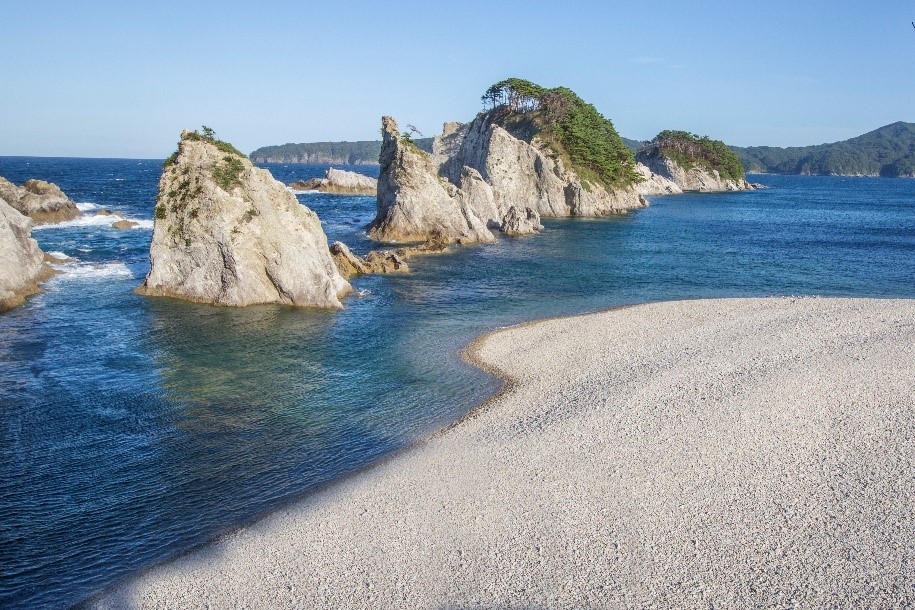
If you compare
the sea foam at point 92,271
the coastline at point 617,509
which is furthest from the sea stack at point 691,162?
the coastline at point 617,509

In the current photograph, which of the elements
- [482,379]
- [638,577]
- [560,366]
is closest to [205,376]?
[482,379]

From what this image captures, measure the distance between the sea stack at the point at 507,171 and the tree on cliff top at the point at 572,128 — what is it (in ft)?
0.55

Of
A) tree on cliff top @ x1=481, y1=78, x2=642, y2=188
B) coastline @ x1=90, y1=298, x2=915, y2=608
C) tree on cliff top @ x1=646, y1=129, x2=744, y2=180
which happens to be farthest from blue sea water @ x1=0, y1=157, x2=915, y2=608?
tree on cliff top @ x1=646, y1=129, x2=744, y2=180

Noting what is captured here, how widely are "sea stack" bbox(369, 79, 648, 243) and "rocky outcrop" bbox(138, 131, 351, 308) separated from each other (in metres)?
24.6

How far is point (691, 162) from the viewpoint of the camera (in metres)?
168

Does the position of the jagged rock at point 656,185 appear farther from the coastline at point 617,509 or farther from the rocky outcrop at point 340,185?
the coastline at point 617,509

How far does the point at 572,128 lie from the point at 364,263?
58.9 m

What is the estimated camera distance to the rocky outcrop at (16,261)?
105ft

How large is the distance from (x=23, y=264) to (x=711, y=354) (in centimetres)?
3651

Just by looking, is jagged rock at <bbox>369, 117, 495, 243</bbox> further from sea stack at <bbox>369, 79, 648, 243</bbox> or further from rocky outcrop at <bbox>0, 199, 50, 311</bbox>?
A: rocky outcrop at <bbox>0, 199, 50, 311</bbox>

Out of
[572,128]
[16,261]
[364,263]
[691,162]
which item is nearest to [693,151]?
[691,162]

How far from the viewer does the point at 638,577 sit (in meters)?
12.2

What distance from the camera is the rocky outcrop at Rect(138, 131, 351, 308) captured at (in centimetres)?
3384

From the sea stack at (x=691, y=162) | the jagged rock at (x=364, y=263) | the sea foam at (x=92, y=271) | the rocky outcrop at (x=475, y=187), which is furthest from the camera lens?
the sea stack at (x=691, y=162)
